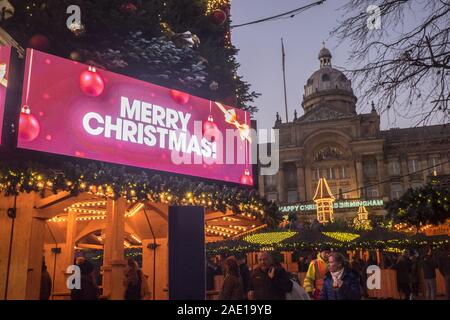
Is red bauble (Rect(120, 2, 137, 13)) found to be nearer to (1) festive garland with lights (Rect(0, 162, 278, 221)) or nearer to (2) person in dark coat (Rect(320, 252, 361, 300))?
(1) festive garland with lights (Rect(0, 162, 278, 221))

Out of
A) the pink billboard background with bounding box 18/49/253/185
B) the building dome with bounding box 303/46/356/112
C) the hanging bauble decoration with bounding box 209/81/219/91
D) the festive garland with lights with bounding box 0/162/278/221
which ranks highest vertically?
the building dome with bounding box 303/46/356/112

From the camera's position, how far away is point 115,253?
27.5ft

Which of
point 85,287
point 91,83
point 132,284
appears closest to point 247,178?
point 132,284

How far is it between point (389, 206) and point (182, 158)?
28.3 ft

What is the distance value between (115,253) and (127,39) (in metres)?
4.65

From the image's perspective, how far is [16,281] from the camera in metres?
7.96

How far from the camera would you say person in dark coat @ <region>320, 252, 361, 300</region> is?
6.85 metres

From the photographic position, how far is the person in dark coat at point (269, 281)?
635 centimetres

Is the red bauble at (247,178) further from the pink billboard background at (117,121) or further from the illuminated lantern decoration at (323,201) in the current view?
the illuminated lantern decoration at (323,201)

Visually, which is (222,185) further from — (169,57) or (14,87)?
(14,87)

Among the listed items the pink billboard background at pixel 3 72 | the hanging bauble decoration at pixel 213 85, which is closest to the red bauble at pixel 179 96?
the hanging bauble decoration at pixel 213 85

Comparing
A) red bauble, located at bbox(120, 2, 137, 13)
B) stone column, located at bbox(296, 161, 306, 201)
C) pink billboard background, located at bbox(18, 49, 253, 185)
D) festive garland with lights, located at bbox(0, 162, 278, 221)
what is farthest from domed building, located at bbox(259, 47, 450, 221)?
red bauble, located at bbox(120, 2, 137, 13)

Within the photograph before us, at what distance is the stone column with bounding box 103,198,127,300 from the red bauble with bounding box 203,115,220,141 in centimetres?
230
